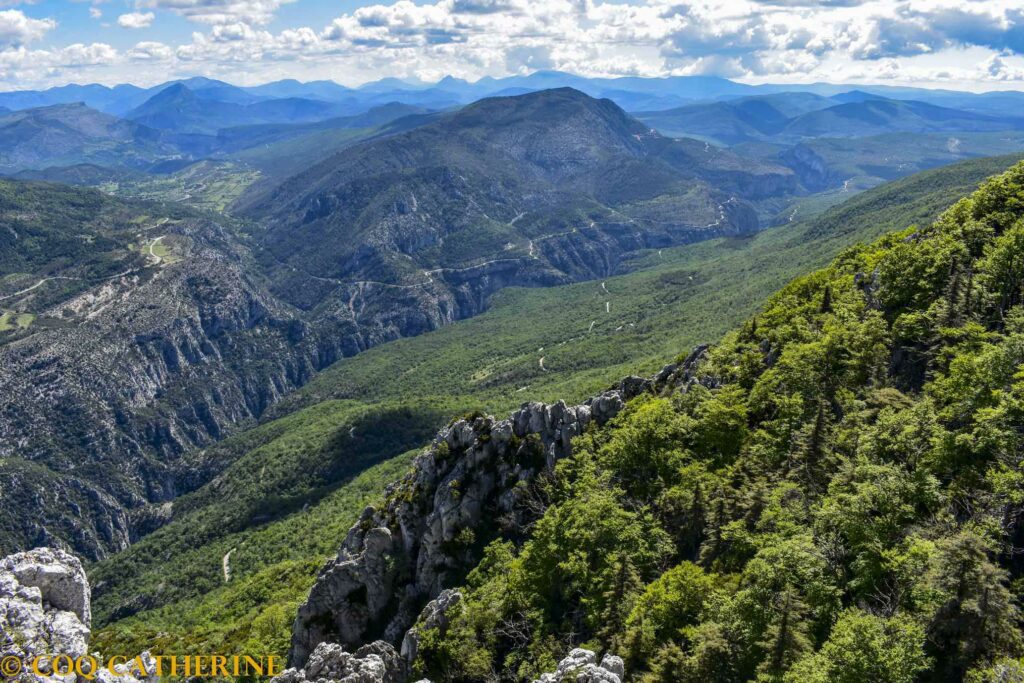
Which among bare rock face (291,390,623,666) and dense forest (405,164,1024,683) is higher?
dense forest (405,164,1024,683)

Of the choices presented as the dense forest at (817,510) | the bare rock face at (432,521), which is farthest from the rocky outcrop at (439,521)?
the dense forest at (817,510)

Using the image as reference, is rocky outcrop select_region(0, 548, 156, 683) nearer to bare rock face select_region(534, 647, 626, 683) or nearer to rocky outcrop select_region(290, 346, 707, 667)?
rocky outcrop select_region(290, 346, 707, 667)

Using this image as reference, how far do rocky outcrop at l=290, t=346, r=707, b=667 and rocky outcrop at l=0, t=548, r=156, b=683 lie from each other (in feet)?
67.0

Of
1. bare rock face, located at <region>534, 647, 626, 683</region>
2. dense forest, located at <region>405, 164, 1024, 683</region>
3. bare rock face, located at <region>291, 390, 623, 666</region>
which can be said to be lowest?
bare rock face, located at <region>291, 390, 623, 666</region>

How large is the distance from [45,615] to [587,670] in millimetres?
57969

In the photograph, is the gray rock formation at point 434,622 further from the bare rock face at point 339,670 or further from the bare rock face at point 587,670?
the bare rock face at point 587,670

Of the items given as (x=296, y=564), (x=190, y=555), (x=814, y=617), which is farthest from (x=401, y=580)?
(x=190, y=555)

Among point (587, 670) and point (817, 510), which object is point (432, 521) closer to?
point (587, 670)

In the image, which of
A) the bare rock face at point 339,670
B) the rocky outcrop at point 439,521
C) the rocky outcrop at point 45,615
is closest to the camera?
the bare rock face at point 339,670

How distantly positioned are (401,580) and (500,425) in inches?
920

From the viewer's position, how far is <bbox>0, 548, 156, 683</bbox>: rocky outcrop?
193ft

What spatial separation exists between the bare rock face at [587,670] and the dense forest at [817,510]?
2813 millimetres

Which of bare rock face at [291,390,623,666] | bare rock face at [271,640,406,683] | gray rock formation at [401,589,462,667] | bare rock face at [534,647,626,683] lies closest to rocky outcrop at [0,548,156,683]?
bare rock face at [271,640,406,683]

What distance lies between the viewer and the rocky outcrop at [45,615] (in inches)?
2318
